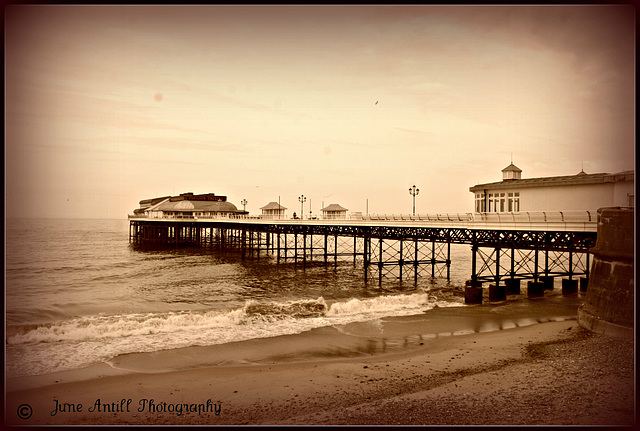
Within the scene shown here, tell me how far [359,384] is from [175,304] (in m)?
14.8

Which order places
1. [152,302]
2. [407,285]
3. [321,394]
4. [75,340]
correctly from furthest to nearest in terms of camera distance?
Result: [407,285] → [152,302] → [75,340] → [321,394]

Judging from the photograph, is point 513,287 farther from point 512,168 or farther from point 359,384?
point 359,384

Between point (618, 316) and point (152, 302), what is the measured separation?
20.9 meters

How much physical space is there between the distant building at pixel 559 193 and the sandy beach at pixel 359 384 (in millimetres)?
6033

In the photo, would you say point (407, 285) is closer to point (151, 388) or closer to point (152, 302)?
point (152, 302)

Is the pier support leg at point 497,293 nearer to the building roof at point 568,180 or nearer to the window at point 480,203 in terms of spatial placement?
the window at point 480,203

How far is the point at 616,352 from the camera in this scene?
1041cm

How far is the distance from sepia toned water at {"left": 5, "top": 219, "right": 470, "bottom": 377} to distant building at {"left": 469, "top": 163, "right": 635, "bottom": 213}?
5697 mm

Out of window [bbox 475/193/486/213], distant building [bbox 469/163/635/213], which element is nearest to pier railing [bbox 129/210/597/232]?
distant building [bbox 469/163/635/213]

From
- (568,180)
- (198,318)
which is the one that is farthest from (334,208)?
(198,318)

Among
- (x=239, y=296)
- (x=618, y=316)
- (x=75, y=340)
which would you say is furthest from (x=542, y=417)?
(x=239, y=296)

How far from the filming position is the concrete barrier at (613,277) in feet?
37.8

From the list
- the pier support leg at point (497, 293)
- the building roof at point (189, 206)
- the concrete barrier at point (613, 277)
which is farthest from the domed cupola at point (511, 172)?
the building roof at point (189, 206)

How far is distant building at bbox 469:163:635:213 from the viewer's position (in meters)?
15.9
